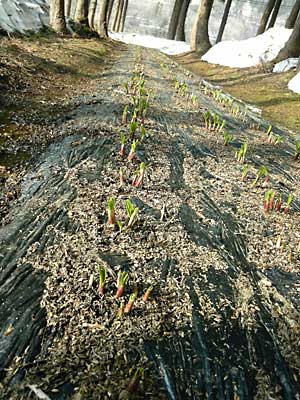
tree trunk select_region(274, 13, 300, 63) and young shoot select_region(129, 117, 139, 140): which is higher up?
tree trunk select_region(274, 13, 300, 63)

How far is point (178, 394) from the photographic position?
3.85ft

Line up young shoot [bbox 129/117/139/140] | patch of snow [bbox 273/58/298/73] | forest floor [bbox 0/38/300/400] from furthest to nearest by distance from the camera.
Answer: patch of snow [bbox 273/58/298/73]
young shoot [bbox 129/117/139/140]
forest floor [bbox 0/38/300/400]

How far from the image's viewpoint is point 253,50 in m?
11.8

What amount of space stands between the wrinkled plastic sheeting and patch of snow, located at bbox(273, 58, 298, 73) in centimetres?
663

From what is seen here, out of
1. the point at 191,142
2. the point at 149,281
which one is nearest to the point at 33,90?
the point at 191,142

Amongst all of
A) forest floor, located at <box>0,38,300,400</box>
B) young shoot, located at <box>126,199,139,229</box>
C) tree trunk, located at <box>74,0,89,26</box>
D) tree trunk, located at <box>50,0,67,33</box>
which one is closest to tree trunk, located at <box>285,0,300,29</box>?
tree trunk, located at <box>74,0,89,26</box>

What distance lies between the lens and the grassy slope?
253 inches

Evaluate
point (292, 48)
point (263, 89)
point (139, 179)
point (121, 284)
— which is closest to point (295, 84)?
point (263, 89)

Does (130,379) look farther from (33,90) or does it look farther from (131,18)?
(131,18)

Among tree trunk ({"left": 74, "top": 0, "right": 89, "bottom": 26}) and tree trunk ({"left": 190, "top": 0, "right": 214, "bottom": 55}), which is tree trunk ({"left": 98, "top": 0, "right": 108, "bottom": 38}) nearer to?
tree trunk ({"left": 74, "top": 0, "right": 89, "bottom": 26})

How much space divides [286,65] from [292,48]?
2.41ft

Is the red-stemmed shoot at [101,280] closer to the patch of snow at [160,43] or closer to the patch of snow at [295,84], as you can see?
the patch of snow at [295,84]

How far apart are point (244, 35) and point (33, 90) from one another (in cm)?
3474

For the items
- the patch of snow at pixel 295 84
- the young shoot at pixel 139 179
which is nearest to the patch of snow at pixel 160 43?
the patch of snow at pixel 295 84
